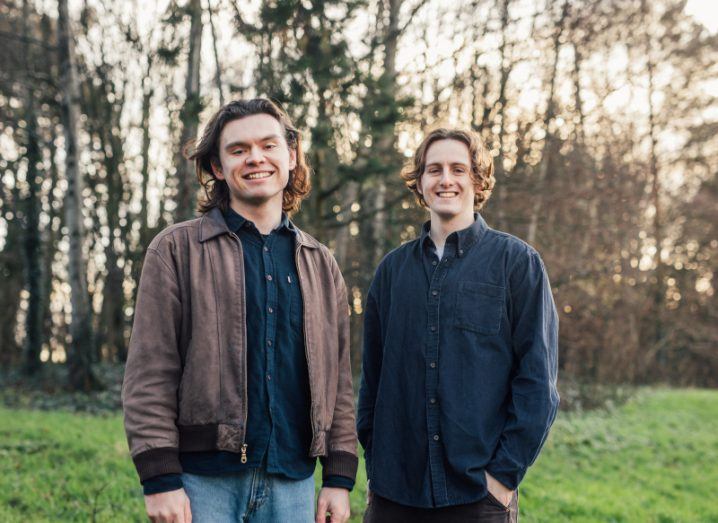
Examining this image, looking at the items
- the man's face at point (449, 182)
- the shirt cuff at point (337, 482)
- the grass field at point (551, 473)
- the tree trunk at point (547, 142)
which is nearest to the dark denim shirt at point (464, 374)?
the man's face at point (449, 182)

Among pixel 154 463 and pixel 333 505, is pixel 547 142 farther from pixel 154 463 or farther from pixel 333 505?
pixel 154 463

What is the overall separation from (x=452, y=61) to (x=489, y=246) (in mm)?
10423

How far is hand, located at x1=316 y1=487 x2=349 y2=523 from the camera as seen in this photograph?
2.60 meters

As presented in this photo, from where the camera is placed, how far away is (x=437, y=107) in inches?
486

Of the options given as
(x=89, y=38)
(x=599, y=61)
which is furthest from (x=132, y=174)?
(x=599, y=61)

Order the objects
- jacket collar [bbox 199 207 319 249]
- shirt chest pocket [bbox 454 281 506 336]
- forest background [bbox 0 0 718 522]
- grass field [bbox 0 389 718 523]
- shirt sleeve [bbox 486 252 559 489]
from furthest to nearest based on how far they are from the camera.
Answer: forest background [bbox 0 0 718 522] → grass field [bbox 0 389 718 523] → shirt chest pocket [bbox 454 281 506 336] → shirt sleeve [bbox 486 252 559 489] → jacket collar [bbox 199 207 319 249]

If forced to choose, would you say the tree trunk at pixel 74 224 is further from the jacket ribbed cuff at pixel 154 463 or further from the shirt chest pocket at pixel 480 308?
the jacket ribbed cuff at pixel 154 463

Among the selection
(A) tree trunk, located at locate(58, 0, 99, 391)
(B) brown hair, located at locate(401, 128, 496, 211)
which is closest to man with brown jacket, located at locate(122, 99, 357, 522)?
(B) brown hair, located at locate(401, 128, 496, 211)

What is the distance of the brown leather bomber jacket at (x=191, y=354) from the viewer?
88.8 inches

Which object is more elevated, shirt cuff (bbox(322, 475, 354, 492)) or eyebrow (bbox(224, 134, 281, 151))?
eyebrow (bbox(224, 134, 281, 151))

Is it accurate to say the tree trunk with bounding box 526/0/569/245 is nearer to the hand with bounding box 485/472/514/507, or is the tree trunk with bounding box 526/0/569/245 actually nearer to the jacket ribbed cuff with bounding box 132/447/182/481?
the hand with bounding box 485/472/514/507

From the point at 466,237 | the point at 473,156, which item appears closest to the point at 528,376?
the point at 466,237

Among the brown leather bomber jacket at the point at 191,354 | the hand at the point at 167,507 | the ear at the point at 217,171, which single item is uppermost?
the ear at the point at 217,171

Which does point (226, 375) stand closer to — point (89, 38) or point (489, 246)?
point (489, 246)
